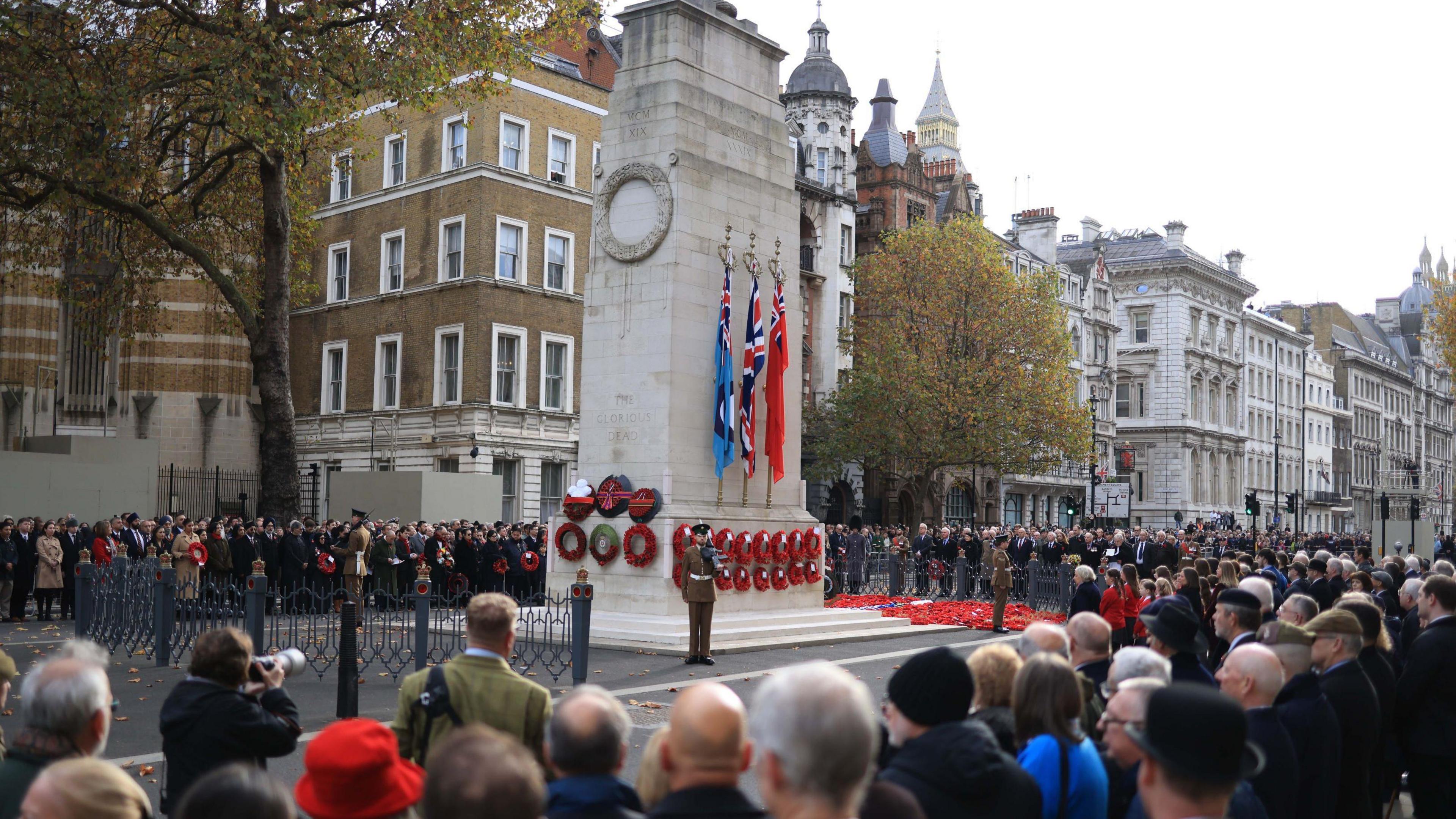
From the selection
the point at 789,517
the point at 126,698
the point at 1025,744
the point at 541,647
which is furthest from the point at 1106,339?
the point at 1025,744

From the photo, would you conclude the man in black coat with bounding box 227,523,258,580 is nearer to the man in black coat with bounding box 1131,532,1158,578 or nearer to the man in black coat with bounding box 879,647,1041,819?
the man in black coat with bounding box 1131,532,1158,578

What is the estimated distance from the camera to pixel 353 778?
375 centimetres

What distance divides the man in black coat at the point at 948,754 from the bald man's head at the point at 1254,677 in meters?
1.86

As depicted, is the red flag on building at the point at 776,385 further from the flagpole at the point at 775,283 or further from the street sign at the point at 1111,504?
the street sign at the point at 1111,504

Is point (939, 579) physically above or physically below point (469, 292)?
below

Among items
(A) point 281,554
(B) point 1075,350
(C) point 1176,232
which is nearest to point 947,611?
(A) point 281,554

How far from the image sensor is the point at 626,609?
19594 millimetres

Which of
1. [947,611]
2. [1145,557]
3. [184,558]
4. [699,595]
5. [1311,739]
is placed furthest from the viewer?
[1145,557]

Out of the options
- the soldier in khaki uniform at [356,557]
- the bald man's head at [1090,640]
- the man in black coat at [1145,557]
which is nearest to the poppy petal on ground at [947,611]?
the man in black coat at [1145,557]

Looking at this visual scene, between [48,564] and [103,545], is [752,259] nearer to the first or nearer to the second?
[103,545]

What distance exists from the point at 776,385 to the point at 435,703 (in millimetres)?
15651

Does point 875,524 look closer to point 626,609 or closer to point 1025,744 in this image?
point 626,609

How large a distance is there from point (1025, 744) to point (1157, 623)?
253cm

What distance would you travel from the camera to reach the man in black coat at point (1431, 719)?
26.1ft
